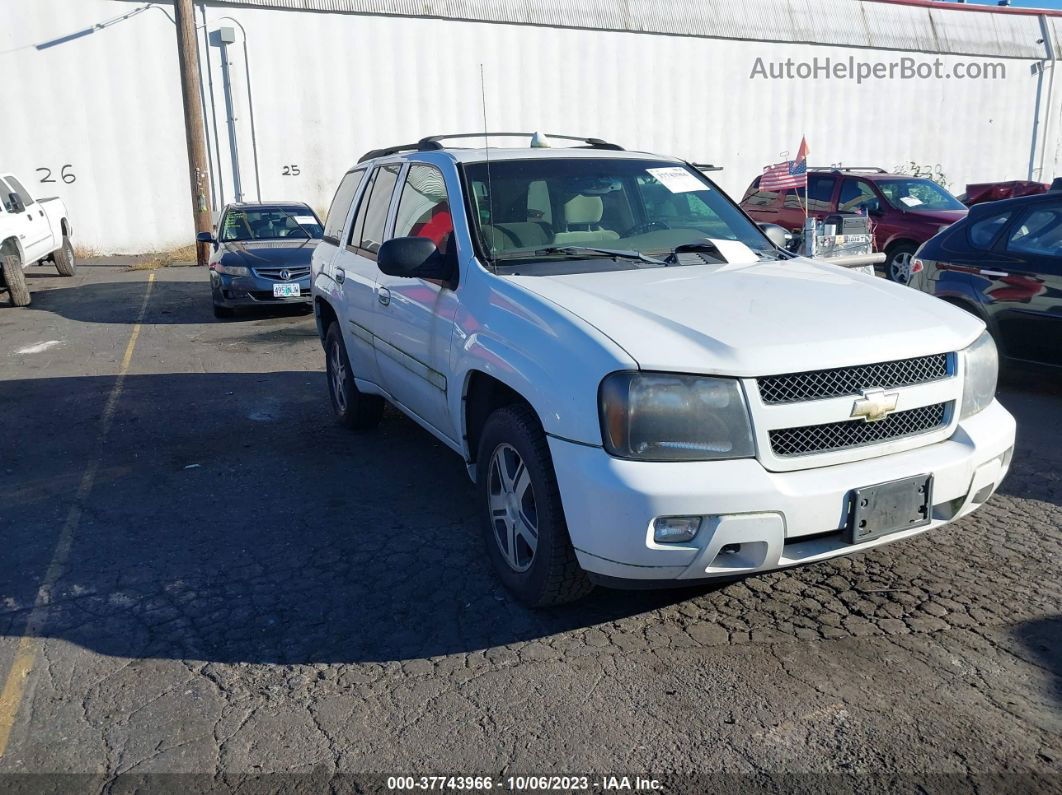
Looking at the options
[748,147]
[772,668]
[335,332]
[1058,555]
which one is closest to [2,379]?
[335,332]

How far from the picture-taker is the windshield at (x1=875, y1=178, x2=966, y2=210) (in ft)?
44.4

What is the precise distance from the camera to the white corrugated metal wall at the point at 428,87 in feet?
63.3

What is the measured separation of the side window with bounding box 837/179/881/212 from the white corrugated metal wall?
9.90 meters

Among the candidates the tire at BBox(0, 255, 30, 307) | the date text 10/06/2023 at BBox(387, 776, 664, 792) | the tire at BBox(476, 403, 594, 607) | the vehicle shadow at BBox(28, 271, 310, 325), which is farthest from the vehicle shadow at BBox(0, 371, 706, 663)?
the tire at BBox(0, 255, 30, 307)

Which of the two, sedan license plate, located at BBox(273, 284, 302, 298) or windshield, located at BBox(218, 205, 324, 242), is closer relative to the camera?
sedan license plate, located at BBox(273, 284, 302, 298)

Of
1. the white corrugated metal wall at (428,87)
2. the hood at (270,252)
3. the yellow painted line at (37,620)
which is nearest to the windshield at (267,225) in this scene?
the hood at (270,252)

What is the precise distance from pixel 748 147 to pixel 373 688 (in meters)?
23.4

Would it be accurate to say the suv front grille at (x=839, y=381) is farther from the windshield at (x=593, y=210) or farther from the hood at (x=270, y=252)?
the hood at (x=270, y=252)

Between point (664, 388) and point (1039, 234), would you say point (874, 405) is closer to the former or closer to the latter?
point (664, 388)

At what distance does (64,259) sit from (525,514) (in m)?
15.6

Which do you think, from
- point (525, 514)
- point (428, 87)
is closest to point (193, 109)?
point (428, 87)

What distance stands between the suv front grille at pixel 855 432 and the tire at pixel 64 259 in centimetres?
1621

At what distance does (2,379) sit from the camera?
8484 mm

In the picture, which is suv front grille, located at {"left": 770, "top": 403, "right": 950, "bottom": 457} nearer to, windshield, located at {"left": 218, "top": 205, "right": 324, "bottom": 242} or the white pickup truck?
windshield, located at {"left": 218, "top": 205, "right": 324, "bottom": 242}
